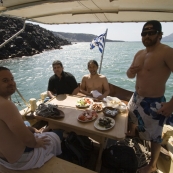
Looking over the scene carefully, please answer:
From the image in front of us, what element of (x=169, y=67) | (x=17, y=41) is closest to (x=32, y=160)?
(x=169, y=67)

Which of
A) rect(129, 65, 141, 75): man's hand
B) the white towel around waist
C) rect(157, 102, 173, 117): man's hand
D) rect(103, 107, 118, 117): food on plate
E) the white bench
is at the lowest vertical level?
the white bench

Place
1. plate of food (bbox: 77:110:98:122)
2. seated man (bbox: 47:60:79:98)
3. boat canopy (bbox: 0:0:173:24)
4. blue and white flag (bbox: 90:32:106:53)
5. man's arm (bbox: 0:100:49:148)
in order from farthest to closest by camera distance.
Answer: blue and white flag (bbox: 90:32:106:53) < seated man (bbox: 47:60:79:98) < boat canopy (bbox: 0:0:173:24) < plate of food (bbox: 77:110:98:122) < man's arm (bbox: 0:100:49:148)

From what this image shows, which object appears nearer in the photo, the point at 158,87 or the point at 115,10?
the point at 158,87

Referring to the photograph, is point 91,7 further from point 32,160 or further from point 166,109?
point 32,160

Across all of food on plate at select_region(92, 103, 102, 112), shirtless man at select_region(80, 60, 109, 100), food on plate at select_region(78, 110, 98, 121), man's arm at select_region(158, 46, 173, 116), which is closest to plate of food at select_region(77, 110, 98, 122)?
food on plate at select_region(78, 110, 98, 121)

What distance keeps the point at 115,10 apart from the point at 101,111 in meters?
1.94

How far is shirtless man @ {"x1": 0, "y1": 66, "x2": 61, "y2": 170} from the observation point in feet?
3.84

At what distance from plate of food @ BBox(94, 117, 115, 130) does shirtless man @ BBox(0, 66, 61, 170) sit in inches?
23.2

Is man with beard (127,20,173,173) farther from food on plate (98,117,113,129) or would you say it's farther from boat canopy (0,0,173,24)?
boat canopy (0,0,173,24)

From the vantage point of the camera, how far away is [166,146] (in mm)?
2514

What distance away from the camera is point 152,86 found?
1858 millimetres

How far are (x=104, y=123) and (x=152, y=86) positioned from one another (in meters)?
0.80

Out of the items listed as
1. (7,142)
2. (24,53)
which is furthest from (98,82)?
(24,53)

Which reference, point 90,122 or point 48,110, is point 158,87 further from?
point 48,110
